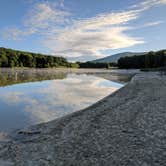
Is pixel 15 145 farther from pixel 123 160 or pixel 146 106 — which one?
pixel 146 106

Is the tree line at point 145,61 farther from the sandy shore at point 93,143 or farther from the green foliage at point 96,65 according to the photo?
the sandy shore at point 93,143

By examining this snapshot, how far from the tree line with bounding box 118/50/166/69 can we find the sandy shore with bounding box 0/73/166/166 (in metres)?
82.8

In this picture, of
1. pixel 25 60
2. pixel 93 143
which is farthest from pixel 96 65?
pixel 93 143

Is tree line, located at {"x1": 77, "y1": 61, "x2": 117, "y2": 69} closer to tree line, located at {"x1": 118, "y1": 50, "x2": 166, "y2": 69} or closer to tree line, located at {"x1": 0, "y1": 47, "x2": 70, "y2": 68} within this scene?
tree line, located at {"x1": 0, "y1": 47, "x2": 70, "y2": 68}

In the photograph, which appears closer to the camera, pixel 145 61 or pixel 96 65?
pixel 145 61

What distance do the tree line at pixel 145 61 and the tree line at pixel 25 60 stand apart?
3735 centimetres

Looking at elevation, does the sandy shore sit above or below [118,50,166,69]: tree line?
below

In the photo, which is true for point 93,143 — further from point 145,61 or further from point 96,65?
point 96,65

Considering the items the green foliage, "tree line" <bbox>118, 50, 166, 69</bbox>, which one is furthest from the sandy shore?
the green foliage

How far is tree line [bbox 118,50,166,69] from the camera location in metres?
97.2

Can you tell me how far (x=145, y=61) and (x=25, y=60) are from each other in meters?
59.0

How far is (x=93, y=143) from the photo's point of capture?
8.93 m

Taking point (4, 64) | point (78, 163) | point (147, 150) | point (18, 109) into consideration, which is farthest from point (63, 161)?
point (4, 64)

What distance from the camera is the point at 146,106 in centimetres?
1591
